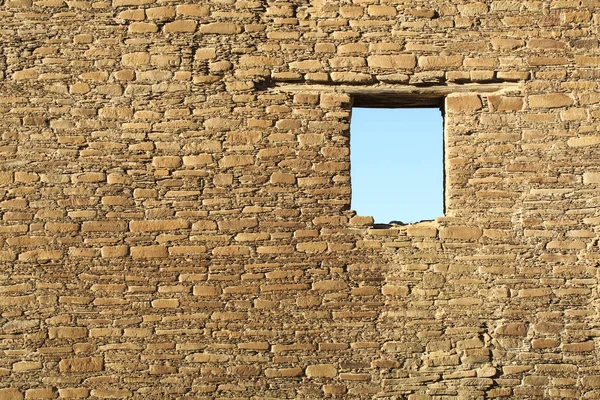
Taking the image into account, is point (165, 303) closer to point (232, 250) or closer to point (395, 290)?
point (232, 250)

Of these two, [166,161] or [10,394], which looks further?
[166,161]

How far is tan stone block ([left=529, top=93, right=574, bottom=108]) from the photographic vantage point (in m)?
5.80

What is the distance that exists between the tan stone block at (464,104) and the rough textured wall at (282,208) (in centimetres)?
2

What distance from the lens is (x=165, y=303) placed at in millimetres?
5566

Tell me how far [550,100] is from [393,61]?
4.08 ft

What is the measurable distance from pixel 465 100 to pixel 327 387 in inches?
94.9

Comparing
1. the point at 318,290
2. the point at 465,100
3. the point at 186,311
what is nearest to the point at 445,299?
the point at 318,290

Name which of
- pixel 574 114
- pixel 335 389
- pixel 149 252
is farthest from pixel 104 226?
pixel 574 114

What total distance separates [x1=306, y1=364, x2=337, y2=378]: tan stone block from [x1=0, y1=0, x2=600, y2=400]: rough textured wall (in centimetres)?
1

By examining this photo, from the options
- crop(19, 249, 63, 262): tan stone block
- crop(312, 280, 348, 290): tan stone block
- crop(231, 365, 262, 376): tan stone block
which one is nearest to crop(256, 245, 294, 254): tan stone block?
crop(312, 280, 348, 290): tan stone block

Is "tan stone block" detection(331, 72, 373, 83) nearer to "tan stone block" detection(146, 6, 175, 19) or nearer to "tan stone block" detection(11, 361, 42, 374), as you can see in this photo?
"tan stone block" detection(146, 6, 175, 19)

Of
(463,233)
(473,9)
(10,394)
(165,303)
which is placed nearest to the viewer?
(10,394)

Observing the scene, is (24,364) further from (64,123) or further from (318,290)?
(318,290)

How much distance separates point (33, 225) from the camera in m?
5.63
